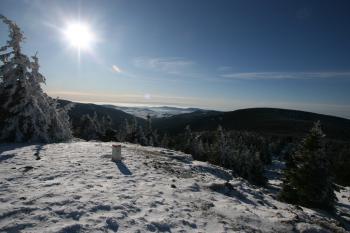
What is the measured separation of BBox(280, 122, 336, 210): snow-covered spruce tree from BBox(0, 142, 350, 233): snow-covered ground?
47.5 ft

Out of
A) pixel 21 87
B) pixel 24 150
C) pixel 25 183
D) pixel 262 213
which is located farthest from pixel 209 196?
pixel 21 87

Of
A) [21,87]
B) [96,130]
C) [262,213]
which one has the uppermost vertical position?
[21,87]

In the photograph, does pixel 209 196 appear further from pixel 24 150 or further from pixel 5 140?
pixel 5 140

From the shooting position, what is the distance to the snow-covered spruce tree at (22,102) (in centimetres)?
2059

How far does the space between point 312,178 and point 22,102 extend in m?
26.2

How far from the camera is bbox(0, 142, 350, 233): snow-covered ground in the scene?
296 inches

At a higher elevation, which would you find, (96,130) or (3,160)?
(3,160)

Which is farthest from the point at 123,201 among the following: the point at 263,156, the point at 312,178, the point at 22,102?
the point at 263,156

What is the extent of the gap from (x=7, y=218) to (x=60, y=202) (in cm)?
153

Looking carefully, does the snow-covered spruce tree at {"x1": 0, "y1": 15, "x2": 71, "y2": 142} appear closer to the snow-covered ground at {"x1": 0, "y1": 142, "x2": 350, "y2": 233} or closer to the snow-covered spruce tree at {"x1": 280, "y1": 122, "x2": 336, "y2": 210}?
the snow-covered ground at {"x1": 0, "y1": 142, "x2": 350, "y2": 233}

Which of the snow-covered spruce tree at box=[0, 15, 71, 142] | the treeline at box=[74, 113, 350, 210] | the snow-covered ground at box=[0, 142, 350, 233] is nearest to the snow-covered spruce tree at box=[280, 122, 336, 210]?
the treeline at box=[74, 113, 350, 210]

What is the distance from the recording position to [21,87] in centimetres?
2208

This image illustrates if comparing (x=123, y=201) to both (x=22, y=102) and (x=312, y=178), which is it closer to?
(x=22, y=102)

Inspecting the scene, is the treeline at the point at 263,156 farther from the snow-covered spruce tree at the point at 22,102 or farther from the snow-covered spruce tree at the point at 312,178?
the snow-covered spruce tree at the point at 22,102
